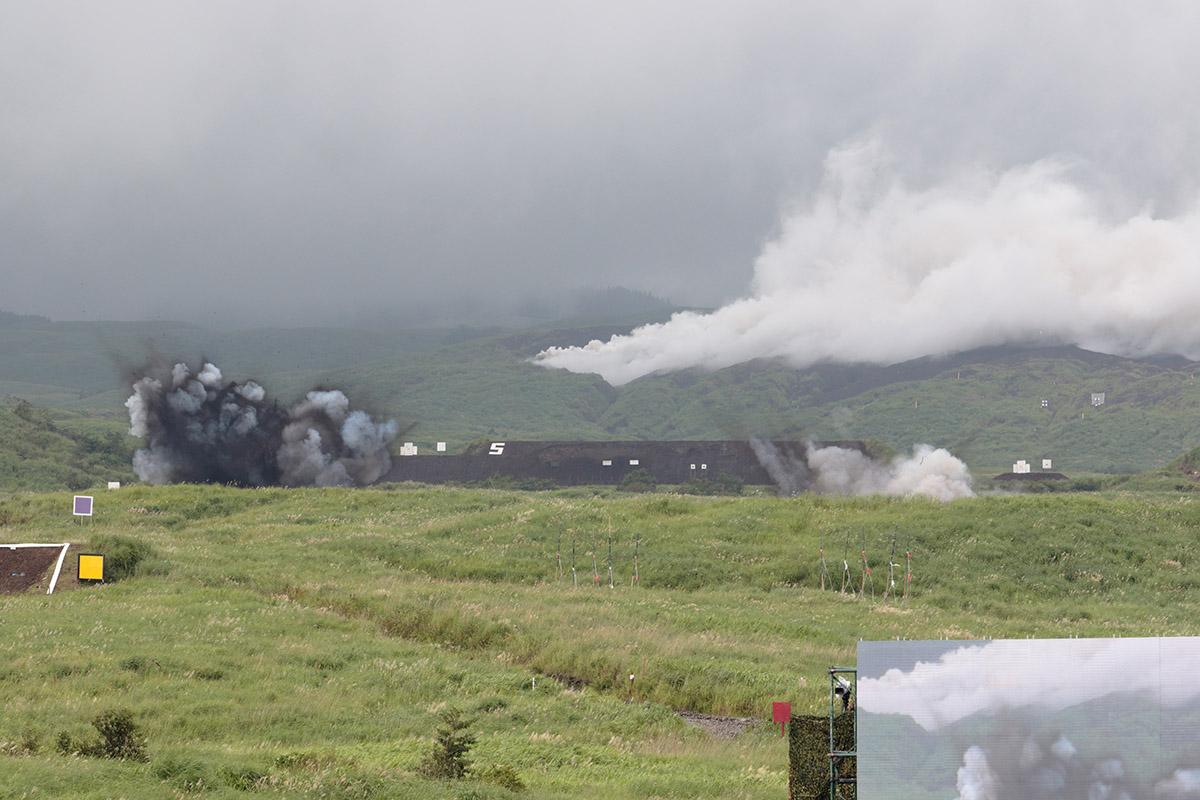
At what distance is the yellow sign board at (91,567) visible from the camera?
145ft

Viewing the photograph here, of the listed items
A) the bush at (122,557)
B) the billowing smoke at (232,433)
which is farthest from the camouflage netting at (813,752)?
the billowing smoke at (232,433)

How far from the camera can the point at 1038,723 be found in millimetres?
13992

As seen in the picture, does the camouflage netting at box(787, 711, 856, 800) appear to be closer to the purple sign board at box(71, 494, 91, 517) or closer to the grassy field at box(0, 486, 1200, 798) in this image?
the grassy field at box(0, 486, 1200, 798)

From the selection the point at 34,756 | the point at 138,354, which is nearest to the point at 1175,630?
the point at 34,756

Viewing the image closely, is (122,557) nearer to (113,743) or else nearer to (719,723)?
(719,723)

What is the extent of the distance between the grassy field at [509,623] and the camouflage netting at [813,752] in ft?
12.6

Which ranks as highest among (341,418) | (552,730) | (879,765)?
(341,418)

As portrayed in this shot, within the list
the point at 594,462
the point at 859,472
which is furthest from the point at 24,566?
the point at 594,462

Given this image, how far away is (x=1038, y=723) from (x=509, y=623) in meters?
24.8

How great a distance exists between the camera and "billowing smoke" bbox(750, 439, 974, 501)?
93625mm

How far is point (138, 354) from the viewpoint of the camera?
10838cm

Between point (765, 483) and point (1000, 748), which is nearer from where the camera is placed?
point (1000, 748)

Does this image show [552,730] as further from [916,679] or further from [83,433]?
[83,433]

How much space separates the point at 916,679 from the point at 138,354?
340 feet
